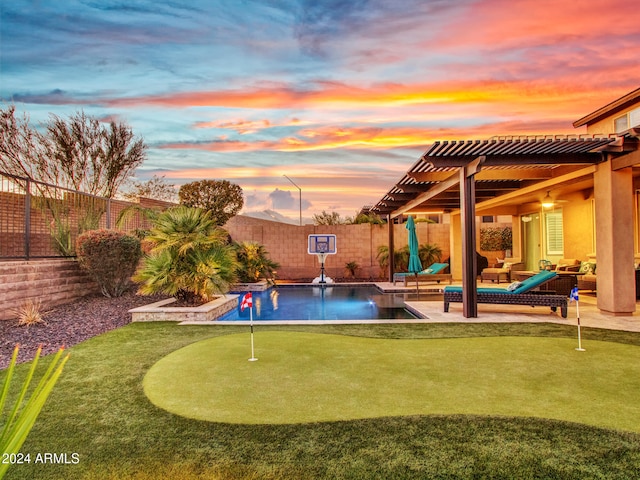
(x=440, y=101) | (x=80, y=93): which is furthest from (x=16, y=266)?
(x=440, y=101)

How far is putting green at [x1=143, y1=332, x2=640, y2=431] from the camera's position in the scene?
12.1 ft

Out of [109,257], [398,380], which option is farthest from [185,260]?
[398,380]

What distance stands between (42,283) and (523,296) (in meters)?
10.00

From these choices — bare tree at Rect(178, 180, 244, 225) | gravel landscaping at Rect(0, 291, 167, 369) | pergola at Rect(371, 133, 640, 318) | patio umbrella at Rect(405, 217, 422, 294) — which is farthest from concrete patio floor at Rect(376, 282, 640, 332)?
bare tree at Rect(178, 180, 244, 225)

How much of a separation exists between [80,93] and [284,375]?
1321 cm

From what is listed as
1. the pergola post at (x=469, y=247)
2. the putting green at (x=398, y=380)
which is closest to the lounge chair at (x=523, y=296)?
the pergola post at (x=469, y=247)

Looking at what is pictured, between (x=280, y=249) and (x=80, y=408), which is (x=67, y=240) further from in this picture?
(x=280, y=249)

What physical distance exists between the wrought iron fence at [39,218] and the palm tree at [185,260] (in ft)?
8.33

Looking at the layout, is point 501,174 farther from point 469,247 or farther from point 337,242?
point 337,242

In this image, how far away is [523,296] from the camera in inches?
336

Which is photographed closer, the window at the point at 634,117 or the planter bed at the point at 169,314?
the planter bed at the point at 169,314

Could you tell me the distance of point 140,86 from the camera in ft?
40.5

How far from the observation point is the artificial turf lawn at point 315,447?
273cm

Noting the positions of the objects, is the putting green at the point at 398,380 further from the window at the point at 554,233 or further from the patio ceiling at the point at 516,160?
the window at the point at 554,233
